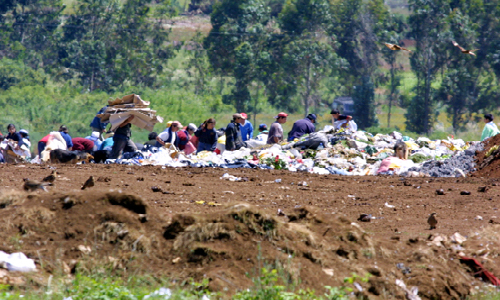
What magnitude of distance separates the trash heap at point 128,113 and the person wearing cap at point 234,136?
185cm

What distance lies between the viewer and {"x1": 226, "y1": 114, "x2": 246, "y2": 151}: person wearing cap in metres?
13.6

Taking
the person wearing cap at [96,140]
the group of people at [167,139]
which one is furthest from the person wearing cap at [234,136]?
the person wearing cap at [96,140]

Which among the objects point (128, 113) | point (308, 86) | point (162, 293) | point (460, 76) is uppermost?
point (162, 293)

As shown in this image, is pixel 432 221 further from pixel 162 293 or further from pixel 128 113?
pixel 128 113

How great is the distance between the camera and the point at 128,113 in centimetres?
1161

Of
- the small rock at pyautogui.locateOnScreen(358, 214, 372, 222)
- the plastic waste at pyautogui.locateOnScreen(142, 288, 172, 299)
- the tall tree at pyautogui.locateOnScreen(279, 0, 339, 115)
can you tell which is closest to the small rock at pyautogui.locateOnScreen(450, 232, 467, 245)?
the small rock at pyautogui.locateOnScreen(358, 214, 372, 222)

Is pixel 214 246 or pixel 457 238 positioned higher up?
pixel 214 246

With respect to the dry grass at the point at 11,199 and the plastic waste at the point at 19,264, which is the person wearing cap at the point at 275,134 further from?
the plastic waste at the point at 19,264

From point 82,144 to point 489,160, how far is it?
25.8 feet

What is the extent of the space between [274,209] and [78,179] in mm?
3055

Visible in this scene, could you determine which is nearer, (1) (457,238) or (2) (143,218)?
(2) (143,218)

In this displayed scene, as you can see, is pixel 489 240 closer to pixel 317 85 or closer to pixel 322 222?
pixel 322 222

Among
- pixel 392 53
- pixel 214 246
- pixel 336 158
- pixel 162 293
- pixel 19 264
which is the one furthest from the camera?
pixel 392 53

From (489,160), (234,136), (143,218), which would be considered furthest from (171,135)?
(143,218)
